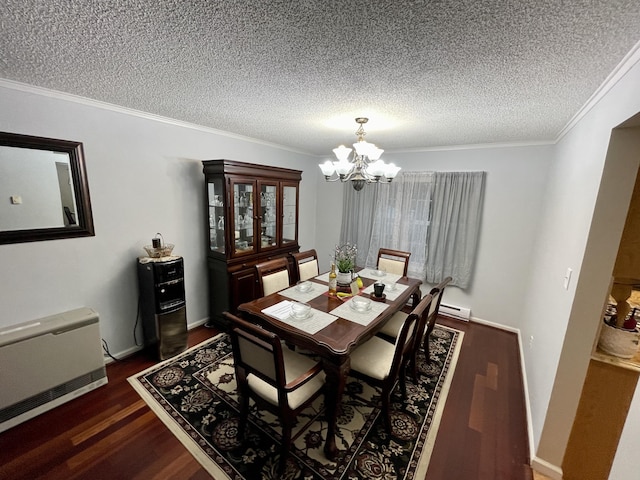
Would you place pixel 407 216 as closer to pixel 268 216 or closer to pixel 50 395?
pixel 268 216

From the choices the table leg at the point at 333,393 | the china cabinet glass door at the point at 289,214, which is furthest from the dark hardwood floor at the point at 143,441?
the china cabinet glass door at the point at 289,214

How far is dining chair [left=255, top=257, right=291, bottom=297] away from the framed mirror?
1.51 meters

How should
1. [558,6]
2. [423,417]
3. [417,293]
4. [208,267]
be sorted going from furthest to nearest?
[208,267] < [417,293] < [423,417] < [558,6]

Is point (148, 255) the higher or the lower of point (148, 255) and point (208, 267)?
the higher

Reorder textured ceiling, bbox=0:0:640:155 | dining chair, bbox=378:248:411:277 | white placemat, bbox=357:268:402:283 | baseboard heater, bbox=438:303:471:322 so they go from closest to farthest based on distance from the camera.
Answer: textured ceiling, bbox=0:0:640:155
white placemat, bbox=357:268:402:283
dining chair, bbox=378:248:411:277
baseboard heater, bbox=438:303:471:322

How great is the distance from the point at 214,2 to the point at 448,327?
379 centimetres

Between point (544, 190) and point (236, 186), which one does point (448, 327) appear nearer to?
point (544, 190)

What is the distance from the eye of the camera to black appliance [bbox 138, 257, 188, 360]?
2461 millimetres

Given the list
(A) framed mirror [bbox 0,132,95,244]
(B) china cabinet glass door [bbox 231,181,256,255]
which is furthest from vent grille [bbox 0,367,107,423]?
(B) china cabinet glass door [bbox 231,181,256,255]

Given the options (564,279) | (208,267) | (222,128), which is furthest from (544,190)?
(208,267)

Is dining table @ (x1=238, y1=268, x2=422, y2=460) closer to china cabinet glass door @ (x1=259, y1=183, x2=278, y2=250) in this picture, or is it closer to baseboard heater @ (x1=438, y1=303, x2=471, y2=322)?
china cabinet glass door @ (x1=259, y1=183, x2=278, y2=250)

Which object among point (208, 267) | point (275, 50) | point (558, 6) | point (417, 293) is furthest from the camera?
point (208, 267)

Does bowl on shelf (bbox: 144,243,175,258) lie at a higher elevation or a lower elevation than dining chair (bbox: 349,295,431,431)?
higher

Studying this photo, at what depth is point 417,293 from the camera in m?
2.86
